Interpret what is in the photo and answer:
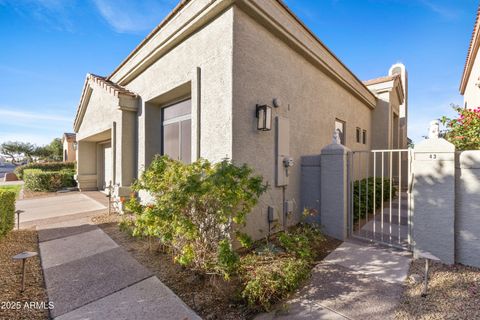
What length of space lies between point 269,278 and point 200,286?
1.16 m

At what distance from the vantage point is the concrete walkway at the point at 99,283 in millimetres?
2801

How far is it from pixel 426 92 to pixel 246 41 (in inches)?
673

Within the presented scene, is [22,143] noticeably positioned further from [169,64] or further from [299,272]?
[299,272]

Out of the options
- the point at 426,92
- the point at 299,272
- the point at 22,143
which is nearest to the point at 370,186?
the point at 299,272

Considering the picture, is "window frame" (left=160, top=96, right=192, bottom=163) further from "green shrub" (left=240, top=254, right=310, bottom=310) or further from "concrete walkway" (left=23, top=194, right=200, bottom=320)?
"green shrub" (left=240, top=254, right=310, bottom=310)

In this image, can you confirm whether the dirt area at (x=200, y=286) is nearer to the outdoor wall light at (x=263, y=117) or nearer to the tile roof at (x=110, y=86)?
the outdoor wall light at (x=263, y=117)

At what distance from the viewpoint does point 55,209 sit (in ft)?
27.9

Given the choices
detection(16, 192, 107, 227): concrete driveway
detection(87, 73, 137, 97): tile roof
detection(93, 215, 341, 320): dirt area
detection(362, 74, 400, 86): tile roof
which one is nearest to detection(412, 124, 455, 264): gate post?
detection(93, 215, 341, 320): dirt area

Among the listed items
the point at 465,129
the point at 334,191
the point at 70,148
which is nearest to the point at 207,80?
the point at 334,191

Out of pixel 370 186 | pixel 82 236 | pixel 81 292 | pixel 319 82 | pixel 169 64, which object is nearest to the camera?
pixel 81 292

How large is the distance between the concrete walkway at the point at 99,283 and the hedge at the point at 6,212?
698 mm

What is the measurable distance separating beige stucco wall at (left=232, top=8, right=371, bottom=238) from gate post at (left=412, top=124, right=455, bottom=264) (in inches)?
108

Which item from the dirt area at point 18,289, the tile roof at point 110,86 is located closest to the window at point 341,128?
the tile roof at point 110,86

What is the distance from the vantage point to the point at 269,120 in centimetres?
488
